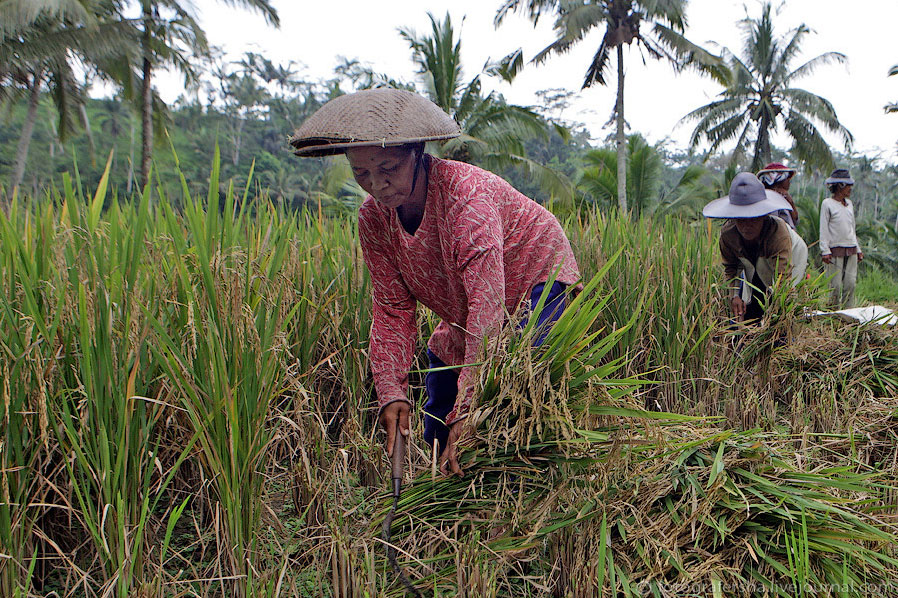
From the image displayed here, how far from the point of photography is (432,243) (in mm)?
1605

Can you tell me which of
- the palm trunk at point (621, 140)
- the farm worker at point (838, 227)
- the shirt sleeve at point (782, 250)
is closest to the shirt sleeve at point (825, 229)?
the farm worker at point (838, 227)

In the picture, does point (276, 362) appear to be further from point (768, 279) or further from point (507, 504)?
point (768, 279)

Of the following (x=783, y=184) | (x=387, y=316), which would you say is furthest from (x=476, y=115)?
(x=387, y=316)

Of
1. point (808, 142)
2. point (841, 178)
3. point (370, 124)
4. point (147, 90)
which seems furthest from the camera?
point (808, 142)

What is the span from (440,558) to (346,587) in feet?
0.69

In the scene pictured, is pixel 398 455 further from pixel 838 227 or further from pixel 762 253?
pixel 838 227

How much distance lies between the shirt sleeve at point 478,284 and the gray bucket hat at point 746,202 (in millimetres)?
1996

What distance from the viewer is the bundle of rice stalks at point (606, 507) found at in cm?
133

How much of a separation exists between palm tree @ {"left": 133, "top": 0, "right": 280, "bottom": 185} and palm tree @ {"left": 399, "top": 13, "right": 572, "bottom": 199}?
3.41 meters

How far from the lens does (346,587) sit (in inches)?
55.3

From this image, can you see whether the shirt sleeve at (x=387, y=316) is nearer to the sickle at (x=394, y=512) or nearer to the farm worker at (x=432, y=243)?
the farm worker at (x=432, y=243)

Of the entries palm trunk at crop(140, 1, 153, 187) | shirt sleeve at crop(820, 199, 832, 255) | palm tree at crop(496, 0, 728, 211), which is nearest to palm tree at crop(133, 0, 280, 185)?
palm trunk at crop(140, 1, 153, 187)

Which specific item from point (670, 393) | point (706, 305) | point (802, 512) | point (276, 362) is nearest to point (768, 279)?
point (706, 305)

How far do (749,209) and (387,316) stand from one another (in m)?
2.12
